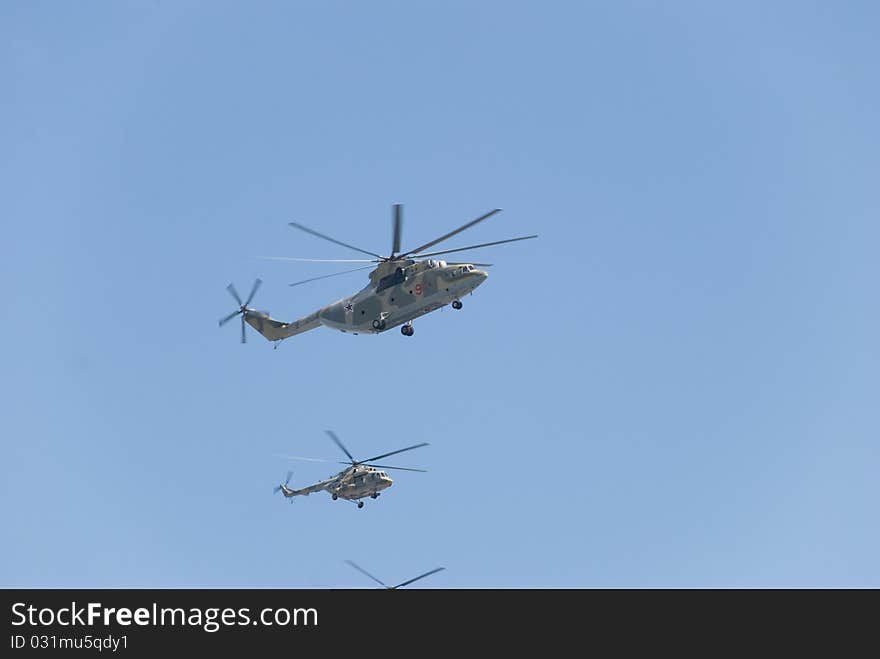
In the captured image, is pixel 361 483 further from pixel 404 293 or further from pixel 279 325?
pixel 404 293

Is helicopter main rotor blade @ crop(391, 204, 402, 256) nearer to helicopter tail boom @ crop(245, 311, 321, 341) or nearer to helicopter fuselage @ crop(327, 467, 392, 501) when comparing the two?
helicopter tail boom @ crop(245, 311, 321, 341)

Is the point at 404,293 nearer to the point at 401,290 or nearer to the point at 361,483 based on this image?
the point at 401,290

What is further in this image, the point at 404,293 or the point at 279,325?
the point at 279,325

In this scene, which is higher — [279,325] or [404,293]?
[279,325]

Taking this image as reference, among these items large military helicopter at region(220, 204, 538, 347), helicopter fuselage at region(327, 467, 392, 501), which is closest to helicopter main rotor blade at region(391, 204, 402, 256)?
large military helicopter at region(220, 204, 538, 347)

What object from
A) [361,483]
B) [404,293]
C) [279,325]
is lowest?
[361,483]

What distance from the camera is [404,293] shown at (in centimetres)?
11650

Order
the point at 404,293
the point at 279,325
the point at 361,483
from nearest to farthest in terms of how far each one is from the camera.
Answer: the point at 404,293, the point at 279,325, the point at 361,483

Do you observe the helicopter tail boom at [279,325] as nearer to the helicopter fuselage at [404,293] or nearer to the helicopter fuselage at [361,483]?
the helicopter fuselage at [404,293]

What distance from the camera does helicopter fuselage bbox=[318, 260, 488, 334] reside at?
114312mm

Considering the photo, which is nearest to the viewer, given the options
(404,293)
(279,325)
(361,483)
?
(404,293)

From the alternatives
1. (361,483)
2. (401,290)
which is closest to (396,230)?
(401,290)
